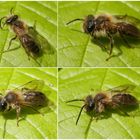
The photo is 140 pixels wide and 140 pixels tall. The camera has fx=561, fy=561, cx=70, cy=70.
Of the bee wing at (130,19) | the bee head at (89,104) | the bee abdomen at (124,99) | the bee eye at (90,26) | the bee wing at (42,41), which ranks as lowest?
the bee head at (89,104)

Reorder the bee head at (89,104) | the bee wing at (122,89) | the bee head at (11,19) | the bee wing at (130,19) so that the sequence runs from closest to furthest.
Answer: the bee head at (89,104) < the bee wing at (122,89) < the bee head at (11,19) < the bee wing at (130,19)

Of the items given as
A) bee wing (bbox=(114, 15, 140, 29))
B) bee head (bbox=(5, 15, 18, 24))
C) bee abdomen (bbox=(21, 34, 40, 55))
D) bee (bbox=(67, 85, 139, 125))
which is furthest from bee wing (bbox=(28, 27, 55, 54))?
bee wing (bbox=(114, 15, 140, 29))

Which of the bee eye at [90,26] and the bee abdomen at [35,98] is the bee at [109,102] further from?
the bee eye at [90,26]

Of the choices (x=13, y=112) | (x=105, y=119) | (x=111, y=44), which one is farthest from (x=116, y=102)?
(x=13, y=112)

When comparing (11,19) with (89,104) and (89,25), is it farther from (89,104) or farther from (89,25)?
(89,104)

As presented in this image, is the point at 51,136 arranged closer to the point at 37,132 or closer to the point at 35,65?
the point at 37,132

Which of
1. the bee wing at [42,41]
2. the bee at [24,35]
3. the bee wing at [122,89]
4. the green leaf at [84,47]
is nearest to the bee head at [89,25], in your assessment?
the green leaf at [84,47]
